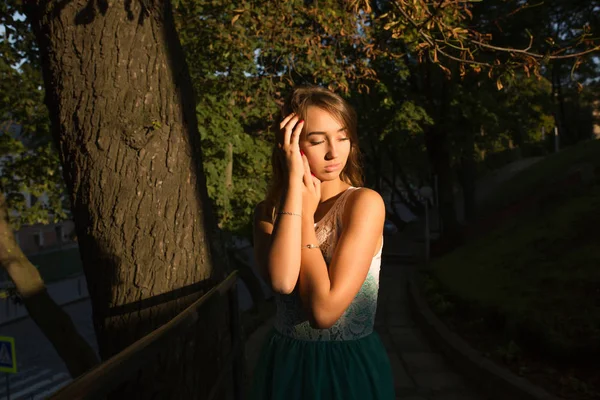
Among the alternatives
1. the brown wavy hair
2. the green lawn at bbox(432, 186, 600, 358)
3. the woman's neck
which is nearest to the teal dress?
the woman's neck

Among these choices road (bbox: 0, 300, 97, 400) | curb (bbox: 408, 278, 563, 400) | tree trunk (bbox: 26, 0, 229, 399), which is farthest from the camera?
road (bbox: 0, 300, 97, 400)

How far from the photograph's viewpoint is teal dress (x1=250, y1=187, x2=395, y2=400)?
206 centimetres

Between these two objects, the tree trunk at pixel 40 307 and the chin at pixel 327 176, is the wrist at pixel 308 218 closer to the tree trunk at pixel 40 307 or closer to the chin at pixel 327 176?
the chin at pixel 327 176

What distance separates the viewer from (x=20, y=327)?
27.7 meters

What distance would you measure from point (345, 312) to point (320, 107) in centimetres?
70

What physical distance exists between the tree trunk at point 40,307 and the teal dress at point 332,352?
24.8 ft

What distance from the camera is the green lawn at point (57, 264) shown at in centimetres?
3556

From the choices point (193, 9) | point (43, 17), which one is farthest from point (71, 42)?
point (193, 9)

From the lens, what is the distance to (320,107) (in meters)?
2.17

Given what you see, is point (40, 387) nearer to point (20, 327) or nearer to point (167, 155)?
point (20, 327)

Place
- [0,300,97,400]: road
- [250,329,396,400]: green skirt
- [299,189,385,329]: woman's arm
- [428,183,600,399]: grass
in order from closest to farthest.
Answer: [299,189,385,329]: woman's arm
[250,329,396,400]: green skirt
[428,183,600,399]: grass
[0,300,97,400]: road

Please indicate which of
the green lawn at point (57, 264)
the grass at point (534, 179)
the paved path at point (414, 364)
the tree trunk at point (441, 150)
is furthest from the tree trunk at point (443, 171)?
the green lawn at point (57, 264)

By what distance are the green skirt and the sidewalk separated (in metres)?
4.99

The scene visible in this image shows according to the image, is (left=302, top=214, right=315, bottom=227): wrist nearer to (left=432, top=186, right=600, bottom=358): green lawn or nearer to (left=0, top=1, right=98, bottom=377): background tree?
(left=432, top=186, right=600, bottom=358): green lawn
